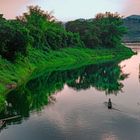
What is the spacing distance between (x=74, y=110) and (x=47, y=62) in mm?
48412

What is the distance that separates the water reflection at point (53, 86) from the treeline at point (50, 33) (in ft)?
23.9

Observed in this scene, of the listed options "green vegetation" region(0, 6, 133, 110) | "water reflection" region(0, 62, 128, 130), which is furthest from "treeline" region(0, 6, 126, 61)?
"water reflection" region(0, 62, 128, 130)

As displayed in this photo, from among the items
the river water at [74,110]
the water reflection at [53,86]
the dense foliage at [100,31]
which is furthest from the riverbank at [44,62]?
the dense foliage at [100,31]

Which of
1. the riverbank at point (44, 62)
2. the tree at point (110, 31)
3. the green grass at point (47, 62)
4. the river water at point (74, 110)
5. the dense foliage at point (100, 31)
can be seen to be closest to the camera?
the river water at point (74, 110)

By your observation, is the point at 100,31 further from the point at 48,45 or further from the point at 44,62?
the point at 44,62

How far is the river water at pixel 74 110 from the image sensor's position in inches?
1433

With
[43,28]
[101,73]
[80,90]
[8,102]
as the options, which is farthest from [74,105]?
[43,28]

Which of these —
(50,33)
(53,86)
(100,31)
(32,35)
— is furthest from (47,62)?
(100,31)

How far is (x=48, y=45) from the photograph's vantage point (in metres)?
108

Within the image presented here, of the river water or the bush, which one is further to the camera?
the bush

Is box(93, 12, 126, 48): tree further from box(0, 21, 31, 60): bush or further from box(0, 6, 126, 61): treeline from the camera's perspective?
box(0, 21, 31, 60): bush

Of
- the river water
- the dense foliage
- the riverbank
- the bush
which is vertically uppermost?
the dense foliage

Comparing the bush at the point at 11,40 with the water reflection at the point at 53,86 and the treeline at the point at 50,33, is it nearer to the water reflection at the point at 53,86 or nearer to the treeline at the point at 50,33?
the treeline at the point at 50,33

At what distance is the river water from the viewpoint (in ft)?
119
